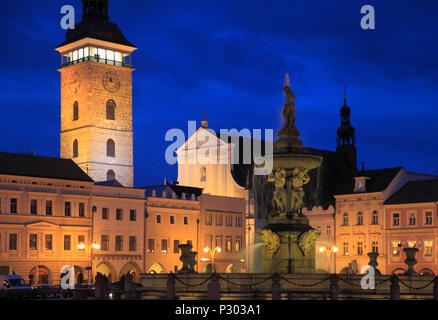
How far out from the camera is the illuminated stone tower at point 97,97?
312 feet

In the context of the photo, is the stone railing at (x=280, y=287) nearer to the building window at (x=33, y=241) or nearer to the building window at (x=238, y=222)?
the building window at (x=33, y=241)

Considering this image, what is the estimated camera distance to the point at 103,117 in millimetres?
96375

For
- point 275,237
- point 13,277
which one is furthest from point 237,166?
point 275,237

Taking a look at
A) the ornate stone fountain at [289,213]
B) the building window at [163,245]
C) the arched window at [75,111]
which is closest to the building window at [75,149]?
the arched window at [75,111]

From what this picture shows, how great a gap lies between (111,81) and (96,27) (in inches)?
230

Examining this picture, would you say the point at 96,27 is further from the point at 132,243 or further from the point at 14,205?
the point at 14,205

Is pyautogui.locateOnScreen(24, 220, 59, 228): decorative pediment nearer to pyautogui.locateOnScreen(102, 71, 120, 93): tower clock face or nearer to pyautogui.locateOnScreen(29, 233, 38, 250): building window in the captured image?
pyautogui.locateOnScreen(29, 233, 38, 250): building window

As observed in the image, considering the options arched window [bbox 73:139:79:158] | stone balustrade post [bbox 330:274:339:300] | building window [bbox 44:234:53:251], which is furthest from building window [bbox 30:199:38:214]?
stone balustrade post [bbox 330:274:339:300]

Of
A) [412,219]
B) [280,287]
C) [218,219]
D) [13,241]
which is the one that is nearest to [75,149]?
[218,219]

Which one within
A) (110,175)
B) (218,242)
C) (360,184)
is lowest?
(218,242)

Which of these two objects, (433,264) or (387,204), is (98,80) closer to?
(387,204)

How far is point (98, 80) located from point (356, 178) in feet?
93.4

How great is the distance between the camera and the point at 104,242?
75.2 meters

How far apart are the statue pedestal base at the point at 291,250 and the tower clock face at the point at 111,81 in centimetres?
6145
